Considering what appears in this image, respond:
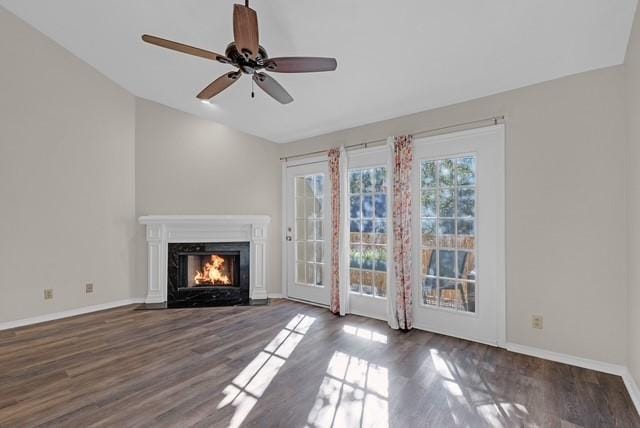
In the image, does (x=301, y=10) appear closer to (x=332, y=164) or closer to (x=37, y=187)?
(x=332, y=164)

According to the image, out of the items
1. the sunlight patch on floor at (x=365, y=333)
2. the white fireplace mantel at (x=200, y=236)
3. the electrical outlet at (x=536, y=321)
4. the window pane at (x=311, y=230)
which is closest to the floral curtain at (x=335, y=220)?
the window pane at (x=311, y=230)

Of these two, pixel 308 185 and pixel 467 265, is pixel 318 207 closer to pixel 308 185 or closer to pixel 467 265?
pixel 308 185

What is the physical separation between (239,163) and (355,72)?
2.53m

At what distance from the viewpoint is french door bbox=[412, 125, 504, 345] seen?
2869 millimetres

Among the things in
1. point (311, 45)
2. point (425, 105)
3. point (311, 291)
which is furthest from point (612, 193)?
point (311, 291)

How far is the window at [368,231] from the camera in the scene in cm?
366

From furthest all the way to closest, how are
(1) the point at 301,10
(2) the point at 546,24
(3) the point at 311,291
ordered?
(3) the point at 311,291
(1) the point at 301,10
(2) the point at 546,24

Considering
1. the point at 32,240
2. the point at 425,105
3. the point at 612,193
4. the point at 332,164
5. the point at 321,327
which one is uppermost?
the point at 425,105

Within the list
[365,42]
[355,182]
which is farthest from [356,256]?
[365,42]

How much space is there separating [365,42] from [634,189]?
7.39 feet

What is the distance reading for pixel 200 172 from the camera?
446cm

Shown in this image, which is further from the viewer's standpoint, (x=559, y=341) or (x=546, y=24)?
(x=559, y=341)

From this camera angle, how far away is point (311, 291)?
4.36 metres

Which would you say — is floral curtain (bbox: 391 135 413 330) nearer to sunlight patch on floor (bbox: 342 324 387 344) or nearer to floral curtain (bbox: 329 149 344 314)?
sunlight patch on floor (bbox: 342 324 387 344)
